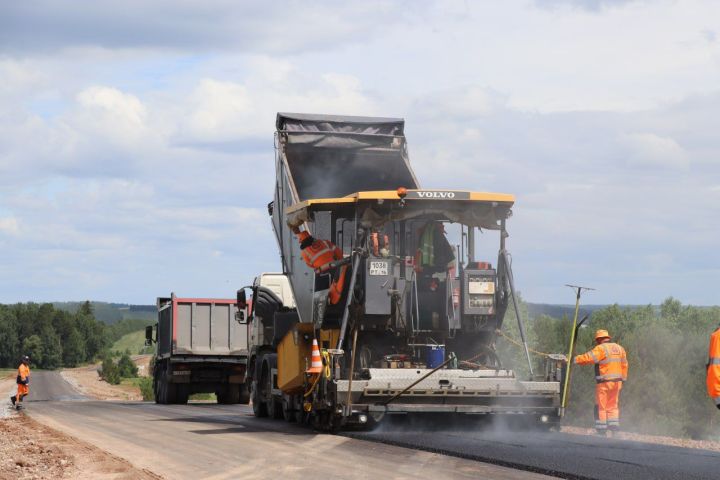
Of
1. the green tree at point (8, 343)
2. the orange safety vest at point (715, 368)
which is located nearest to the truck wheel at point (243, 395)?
the orange safety vest at point (715, 368)

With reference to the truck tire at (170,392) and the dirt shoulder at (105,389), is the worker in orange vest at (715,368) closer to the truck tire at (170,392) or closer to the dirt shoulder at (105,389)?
the truck tire at (170,392)

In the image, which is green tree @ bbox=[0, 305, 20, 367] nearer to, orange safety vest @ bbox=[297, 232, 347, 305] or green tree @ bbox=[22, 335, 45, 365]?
green tree @ bbox=[22, 335, 45, 365]

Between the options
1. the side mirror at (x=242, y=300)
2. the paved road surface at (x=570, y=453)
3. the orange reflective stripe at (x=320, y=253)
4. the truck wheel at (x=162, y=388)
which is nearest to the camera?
the paved road surface at (x=570, y=453)

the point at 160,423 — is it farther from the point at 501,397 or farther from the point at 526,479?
the point at 526,479

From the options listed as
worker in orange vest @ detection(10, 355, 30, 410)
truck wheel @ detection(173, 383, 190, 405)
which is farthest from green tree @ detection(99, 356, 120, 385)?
worker in orange vest @ detection(10, 355, 30, 410)

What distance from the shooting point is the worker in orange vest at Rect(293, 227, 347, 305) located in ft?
45.1

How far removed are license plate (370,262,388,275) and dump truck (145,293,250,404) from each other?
13217mm

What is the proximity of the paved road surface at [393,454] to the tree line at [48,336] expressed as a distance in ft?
455

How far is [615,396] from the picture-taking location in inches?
554

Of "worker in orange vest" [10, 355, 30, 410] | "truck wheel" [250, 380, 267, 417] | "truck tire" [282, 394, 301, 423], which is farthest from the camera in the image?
"worker in orange vest" [10, 355, 30, 410]

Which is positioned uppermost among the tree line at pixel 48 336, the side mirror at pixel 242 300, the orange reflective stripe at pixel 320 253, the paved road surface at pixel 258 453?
the tree line at pixel 48 336

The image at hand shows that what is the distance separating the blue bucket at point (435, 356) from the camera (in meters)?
13.5

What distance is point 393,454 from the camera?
37.1 ft

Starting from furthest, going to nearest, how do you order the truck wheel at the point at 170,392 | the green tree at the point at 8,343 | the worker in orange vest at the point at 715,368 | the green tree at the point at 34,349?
the green tree at the point at 8,343
the green tree at the point at 34,349
the truck wheel at the point at 170,392
the worker in orange vest at the point at 715,368
